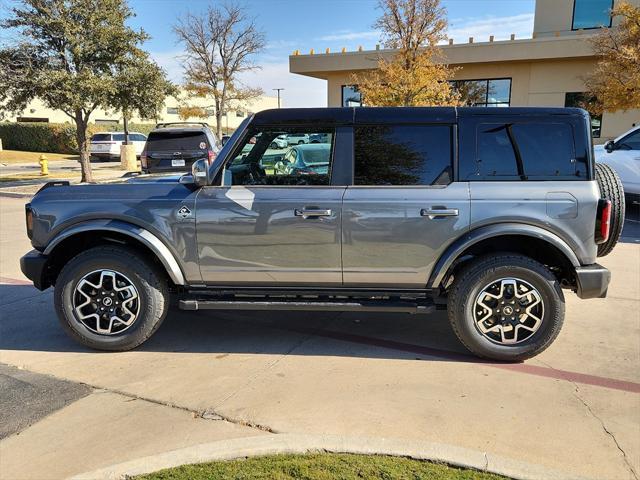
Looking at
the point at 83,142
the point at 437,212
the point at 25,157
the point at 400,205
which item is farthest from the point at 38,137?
the point at 437,212

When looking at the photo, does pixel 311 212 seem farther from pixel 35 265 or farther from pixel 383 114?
pixel 35 265

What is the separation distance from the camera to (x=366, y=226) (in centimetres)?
402

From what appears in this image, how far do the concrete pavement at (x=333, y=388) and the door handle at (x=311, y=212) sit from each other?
1.14m

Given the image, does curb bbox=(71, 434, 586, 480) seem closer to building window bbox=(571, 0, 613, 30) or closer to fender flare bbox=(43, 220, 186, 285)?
fender flare bbox=(43, 220, 186, 285)

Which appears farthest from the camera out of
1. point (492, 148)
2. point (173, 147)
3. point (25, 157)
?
point (25, 157)

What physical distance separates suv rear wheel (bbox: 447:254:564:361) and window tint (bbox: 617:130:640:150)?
7.71 m

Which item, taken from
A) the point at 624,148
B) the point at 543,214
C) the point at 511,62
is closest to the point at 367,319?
the point at 543,214

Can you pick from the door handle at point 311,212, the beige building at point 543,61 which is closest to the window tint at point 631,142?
the door handle at point 311,212

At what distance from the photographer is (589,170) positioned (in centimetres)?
392

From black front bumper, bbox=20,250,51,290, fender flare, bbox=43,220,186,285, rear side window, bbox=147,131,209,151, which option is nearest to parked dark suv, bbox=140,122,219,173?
rear side window, bbox=147,131,209,151

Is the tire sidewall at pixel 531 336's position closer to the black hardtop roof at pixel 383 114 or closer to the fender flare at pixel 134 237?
the black hardtop roof at pixel 383 114

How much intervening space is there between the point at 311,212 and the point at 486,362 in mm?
1799

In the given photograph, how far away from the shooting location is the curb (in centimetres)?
273

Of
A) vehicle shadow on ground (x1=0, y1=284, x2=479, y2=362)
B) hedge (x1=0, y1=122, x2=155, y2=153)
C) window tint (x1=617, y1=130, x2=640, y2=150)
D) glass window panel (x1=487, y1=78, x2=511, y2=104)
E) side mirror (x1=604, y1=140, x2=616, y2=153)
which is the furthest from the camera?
hedge (x1=0, y1=122, x2=155, y2=153)
